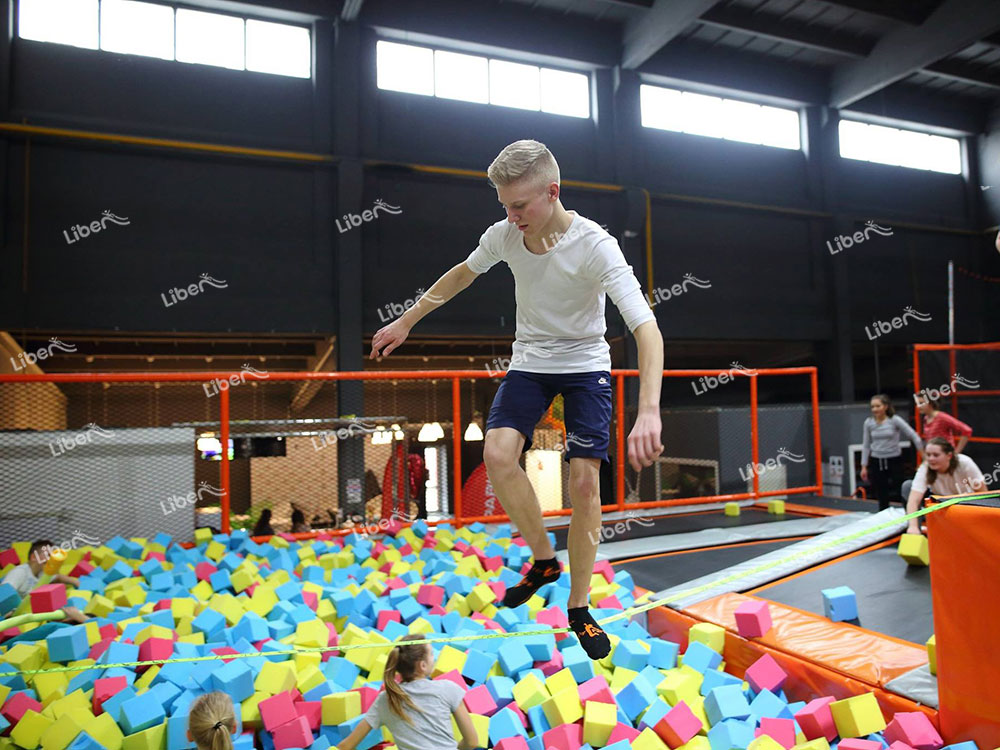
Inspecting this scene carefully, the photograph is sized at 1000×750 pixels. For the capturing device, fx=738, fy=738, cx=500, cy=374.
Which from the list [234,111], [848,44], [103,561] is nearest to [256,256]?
[234,111]

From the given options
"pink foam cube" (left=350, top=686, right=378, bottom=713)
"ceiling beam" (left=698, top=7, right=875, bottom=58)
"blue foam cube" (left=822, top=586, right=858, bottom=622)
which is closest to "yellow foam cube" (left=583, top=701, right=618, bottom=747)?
"pink foam cube" (left=350, top=686, right=378, bottom=713)

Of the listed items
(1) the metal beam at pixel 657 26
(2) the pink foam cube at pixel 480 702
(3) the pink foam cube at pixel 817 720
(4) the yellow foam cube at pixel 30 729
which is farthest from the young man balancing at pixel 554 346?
(1) the metal beam at pixel 657 26

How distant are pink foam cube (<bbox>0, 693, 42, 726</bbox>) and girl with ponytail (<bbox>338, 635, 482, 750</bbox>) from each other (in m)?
1.25

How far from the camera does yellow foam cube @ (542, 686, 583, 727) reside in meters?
2.89

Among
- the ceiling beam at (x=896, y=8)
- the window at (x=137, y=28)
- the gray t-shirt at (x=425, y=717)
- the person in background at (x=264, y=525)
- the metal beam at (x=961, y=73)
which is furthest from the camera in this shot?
the metal beam at (x=961, y=73)

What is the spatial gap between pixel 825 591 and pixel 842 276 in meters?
10.2

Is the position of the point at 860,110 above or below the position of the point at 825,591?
above

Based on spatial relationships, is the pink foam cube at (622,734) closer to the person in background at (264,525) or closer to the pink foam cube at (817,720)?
the pink foam cube at (817,720)

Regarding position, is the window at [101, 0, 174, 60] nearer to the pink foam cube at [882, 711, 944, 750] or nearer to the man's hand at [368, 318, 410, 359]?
the man's hand at [368, 318, 410, 359]

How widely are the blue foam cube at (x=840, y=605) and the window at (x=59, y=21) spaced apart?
376 inches

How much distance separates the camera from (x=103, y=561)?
14.6 ft

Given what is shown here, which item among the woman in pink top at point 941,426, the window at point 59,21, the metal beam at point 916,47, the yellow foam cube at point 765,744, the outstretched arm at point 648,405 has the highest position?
the metal beam at point 916,47

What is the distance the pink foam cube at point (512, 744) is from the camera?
271 cm

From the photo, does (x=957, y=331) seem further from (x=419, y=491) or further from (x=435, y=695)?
(x=435, y=695)
